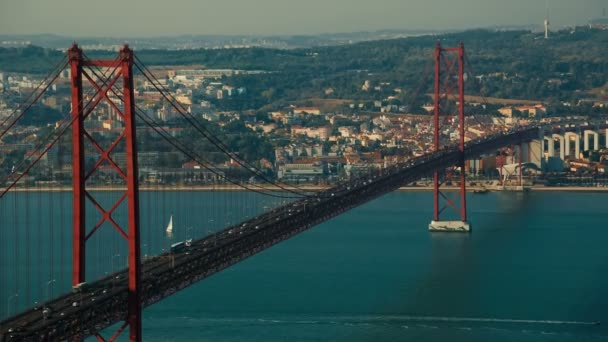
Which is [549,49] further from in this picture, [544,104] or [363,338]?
[363,338]

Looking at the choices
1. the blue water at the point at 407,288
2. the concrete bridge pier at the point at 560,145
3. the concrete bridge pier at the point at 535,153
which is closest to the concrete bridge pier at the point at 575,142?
the concrete bridge pier at the point at 560,145

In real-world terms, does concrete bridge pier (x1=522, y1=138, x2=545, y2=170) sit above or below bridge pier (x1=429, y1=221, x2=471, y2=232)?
above

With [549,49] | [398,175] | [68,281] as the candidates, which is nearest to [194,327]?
[68,281]

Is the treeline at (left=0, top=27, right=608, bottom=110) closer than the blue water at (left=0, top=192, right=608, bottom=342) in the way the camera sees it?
No

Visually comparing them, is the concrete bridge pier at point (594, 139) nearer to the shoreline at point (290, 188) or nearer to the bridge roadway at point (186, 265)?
the shoreline at point (290, 188)

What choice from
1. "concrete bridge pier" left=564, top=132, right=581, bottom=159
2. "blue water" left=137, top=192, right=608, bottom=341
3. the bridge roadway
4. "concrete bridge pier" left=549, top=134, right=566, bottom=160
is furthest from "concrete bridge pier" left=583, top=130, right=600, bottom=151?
the bridge roadway

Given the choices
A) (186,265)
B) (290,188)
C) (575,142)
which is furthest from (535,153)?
(186,265)

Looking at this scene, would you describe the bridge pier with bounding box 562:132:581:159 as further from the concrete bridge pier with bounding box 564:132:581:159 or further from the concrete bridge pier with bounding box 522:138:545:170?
the concrete bridge pier with bounding box 522:138:545:170
